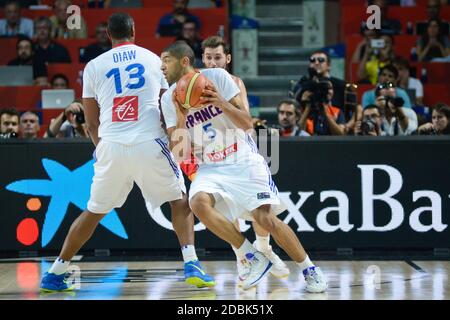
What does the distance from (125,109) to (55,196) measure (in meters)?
2.48

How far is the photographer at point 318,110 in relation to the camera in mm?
10203

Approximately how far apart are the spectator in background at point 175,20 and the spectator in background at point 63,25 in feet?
3.63

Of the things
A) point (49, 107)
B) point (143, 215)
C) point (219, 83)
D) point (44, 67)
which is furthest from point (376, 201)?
point (44, 67)

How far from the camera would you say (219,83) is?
705 centimetres

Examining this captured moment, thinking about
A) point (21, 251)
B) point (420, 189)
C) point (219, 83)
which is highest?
point (219, 83)

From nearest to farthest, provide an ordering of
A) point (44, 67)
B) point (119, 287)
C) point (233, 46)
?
point (119, 287) < point (44, 67) < point (233, 46)

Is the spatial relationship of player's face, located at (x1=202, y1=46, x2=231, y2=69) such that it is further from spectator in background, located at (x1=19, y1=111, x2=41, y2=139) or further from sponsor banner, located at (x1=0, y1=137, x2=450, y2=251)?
spectator in background, located at (x1=19, y1=111, x2=41, y2=139)

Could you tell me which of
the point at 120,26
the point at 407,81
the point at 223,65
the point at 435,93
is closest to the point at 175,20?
the point at 407,81

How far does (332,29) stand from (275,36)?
112 centimetres

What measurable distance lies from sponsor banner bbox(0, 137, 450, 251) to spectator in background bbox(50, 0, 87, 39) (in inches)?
176

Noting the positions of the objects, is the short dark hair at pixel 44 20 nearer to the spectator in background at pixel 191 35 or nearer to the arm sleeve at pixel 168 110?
the spectator in background at pixel 191 35

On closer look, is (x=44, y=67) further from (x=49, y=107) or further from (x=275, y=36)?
(x=275, y=36)

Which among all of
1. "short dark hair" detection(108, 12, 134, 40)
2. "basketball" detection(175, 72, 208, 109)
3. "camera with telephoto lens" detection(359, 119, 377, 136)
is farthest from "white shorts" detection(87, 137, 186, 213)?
"camera with telephoto lens" detection(359, 119, 377, 136)

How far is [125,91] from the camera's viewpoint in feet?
24.0
